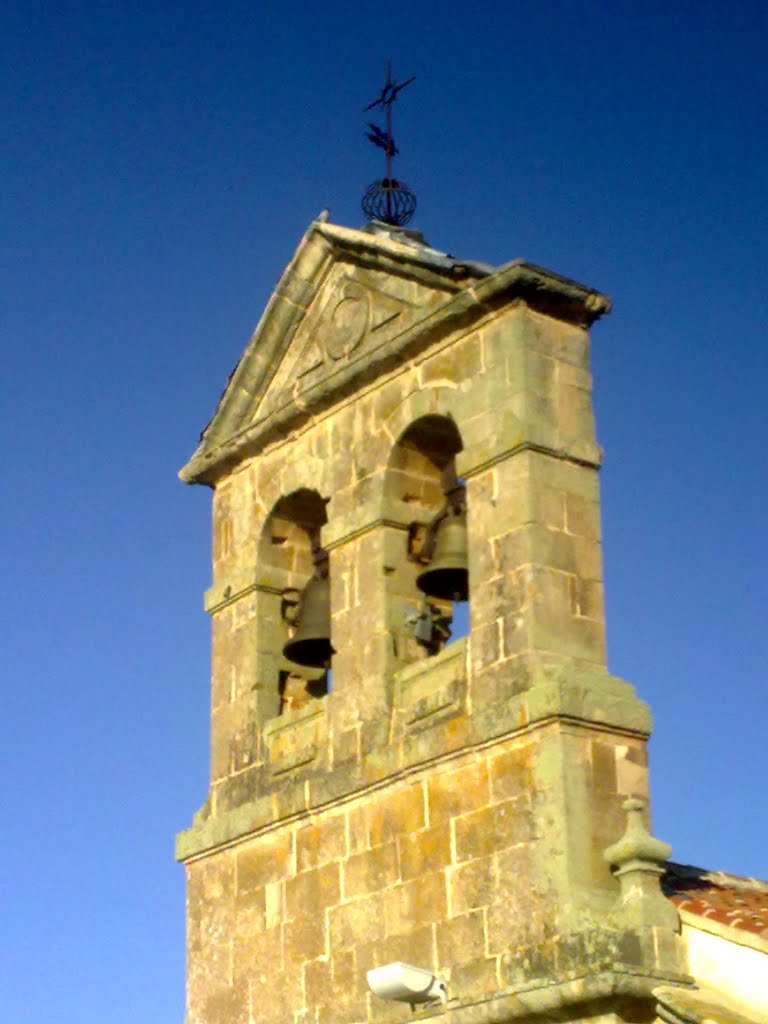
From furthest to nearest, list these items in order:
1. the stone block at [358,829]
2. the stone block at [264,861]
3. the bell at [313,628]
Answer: the bell at [313,628] → the stone block at [264,861] → the stone block at [358,829]

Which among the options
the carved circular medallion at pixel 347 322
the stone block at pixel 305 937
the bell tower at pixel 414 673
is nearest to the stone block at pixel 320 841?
the bell tower at pixel 414 673

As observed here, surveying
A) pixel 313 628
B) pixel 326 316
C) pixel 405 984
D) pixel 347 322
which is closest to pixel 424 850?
pixel 405 984

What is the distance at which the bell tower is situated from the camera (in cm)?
1059

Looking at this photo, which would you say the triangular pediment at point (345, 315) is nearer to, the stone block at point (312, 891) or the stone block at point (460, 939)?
the stone block at point (312, 891)

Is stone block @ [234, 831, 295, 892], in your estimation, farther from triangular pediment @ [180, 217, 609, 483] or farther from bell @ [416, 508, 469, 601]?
triangular pediment @ [180, 217, 609, 483]

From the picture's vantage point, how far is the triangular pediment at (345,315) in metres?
12.0

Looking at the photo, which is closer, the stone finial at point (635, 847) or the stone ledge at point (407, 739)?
the stone finial at point (635, 847)

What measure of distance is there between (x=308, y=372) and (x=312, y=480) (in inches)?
30.3

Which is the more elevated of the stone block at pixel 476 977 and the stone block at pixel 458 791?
the stone block at pixel 458 791

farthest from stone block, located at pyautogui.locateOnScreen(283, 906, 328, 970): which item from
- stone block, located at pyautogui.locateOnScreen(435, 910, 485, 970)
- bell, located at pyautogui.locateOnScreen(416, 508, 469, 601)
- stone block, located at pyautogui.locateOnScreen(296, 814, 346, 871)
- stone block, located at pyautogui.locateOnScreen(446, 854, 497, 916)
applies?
bell, located at pyautogui.locateOnScreen(416, 508, 469, 601)

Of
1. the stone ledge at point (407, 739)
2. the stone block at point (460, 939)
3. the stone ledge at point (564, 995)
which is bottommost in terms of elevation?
the stone ledge at point (564, 995)

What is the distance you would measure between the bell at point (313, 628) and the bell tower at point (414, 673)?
28mm

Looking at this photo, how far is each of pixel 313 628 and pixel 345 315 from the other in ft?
6.65

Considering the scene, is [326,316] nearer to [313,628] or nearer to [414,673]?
[313,628]
